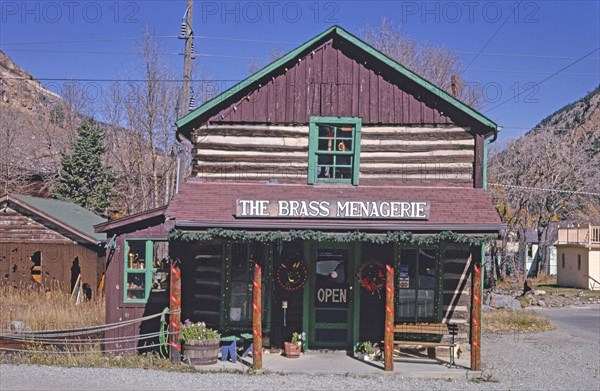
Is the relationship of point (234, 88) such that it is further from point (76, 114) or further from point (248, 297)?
point (76, 114)

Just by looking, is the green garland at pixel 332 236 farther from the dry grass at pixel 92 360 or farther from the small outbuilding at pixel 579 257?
the small outbuilding at pixel 579 257

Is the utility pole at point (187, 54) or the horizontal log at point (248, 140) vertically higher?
the utility pole at point (187, 54)

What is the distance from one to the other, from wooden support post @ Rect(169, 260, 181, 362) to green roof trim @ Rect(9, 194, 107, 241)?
1004 cm

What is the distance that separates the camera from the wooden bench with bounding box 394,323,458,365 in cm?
1471

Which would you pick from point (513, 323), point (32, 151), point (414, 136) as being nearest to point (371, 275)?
point (414, 136)

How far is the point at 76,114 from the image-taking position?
59594 mm

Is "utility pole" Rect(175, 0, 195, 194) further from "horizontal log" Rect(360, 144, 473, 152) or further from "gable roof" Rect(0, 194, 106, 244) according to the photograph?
"horizontal log" Rect(360, 144, 473, 152)

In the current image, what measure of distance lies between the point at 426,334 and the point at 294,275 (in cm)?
330

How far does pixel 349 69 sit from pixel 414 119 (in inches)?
75.7

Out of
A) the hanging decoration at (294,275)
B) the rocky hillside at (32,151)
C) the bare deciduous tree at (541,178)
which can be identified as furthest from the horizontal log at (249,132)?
the bare deciduous tree at (541,178)

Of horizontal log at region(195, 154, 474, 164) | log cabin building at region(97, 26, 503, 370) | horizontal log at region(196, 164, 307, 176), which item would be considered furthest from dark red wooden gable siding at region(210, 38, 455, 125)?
horizontal log at region(196, 164, 307, 176)

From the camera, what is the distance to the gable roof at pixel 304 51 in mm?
15562

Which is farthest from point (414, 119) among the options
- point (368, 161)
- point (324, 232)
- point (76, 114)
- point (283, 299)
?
point (76, 114)

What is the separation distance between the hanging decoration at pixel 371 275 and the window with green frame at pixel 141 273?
4.63m
